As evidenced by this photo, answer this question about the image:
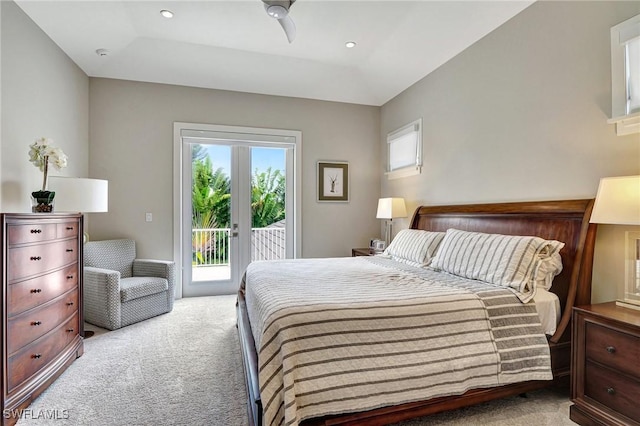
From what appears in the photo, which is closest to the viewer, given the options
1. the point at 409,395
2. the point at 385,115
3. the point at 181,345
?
the point at 409,395

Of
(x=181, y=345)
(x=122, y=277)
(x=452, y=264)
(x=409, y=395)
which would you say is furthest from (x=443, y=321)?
(x=122, y=277)

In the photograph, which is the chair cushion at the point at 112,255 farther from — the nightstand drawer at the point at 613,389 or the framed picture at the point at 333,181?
the nightstand drawer at the point at 613,389

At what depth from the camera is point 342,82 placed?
4625mm

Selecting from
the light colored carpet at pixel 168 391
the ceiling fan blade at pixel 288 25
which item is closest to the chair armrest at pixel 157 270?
the light colored carpet at pixel 168 391

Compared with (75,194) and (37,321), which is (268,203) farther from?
(37,321)

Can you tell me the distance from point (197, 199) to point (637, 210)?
4488mm

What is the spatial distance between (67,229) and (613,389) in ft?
12.3

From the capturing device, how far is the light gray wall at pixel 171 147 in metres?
4.15

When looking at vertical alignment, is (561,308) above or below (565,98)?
below

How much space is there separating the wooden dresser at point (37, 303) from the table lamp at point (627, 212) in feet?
11.2

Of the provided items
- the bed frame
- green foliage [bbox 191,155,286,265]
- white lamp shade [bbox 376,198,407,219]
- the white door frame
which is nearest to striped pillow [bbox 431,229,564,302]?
the bed frame

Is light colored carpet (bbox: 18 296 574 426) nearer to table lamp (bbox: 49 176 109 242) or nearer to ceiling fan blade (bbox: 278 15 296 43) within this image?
table lamp (bbox: 49 176 109 242)

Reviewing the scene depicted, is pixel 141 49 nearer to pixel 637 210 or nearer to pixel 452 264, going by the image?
pixel 452 264

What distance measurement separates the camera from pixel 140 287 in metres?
3.49
